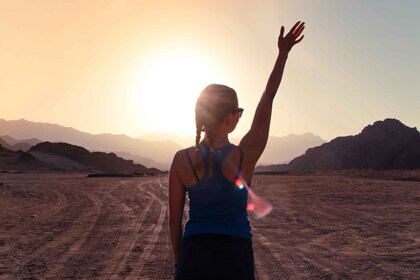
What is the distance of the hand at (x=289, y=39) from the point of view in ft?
8.56

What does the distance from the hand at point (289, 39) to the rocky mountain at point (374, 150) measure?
79157mm

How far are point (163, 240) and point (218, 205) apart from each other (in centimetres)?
917

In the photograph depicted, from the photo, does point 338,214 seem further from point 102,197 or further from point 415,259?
point 102,197

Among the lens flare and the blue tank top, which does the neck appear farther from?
the lens flare

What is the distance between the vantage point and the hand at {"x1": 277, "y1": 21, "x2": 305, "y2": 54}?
103 inches

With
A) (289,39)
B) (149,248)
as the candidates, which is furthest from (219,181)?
(149,248)

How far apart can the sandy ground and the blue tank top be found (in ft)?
19.0

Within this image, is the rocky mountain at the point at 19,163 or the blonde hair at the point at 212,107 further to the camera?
the rocky mountain at the point at 19,163

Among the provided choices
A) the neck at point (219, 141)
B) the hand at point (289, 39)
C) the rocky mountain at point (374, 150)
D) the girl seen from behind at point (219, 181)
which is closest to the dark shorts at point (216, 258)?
the girl seen from behind at point (219, 181)

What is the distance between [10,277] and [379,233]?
8.96 metres

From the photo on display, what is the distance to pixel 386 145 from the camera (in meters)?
82.7

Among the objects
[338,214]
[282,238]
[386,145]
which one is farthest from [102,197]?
[386,145]

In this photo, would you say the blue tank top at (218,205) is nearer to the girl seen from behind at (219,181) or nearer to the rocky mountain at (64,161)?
the girl seen from behind at (219,181)

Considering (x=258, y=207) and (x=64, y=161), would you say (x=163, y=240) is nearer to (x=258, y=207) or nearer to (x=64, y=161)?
(x=258, y=207)
